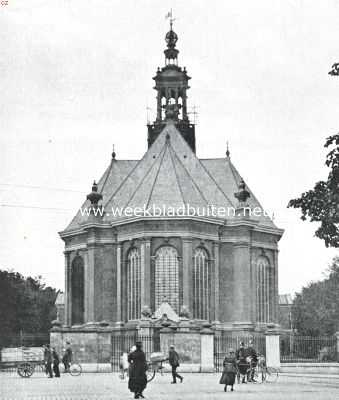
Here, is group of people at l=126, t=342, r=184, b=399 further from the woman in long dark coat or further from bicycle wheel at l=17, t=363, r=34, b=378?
bicycle wheel at l=17, t=363, r=34, b=378

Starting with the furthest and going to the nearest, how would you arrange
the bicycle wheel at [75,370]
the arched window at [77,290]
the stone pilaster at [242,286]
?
the arched window at [77,290], the stone pilaster at [242,286], the bicycle wheel at [75,370]

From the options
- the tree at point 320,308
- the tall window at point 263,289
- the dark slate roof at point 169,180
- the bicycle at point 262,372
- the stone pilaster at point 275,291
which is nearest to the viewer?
the bicycle at point 262,372

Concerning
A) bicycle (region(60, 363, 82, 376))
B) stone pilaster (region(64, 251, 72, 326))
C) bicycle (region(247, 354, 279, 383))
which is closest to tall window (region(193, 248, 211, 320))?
stone pilaster (region(64, 251, 72, 326))

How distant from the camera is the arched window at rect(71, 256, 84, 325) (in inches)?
2589

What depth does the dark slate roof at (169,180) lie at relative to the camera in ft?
208

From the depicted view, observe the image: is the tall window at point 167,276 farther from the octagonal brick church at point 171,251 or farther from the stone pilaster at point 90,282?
the stone pilaster at point 90,282

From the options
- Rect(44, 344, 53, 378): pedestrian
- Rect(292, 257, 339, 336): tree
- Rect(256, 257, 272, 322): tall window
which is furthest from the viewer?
Rect(292, 257, 339, 336): tree

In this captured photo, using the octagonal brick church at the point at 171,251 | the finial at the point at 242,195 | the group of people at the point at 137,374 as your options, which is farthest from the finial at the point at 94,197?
the group of people at the point at 137,374

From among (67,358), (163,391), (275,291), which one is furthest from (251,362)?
(275,291)

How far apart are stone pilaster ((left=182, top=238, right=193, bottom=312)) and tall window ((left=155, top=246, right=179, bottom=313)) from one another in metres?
0.49

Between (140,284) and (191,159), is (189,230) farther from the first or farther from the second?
(191,159)

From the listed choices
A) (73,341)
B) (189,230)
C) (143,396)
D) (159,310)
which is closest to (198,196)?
(189,230)

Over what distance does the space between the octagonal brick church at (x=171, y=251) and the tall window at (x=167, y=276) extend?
2.4 inches

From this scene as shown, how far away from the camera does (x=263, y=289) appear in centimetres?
6531
